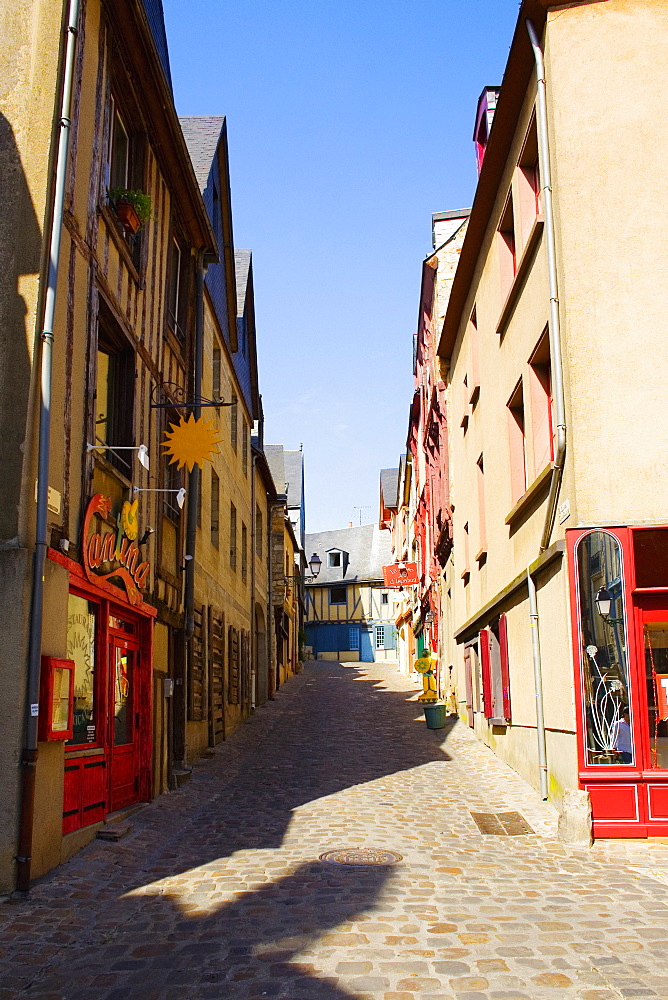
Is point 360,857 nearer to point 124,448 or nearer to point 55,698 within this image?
point 55,698

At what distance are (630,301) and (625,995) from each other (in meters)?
6.01

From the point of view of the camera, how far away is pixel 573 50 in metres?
9.05

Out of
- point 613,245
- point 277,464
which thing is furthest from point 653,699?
point 277,464

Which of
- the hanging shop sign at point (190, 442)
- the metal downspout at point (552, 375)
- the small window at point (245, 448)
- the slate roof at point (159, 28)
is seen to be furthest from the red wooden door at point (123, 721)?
the small window at point (245, 448)

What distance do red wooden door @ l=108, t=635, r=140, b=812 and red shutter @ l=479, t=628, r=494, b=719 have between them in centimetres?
555

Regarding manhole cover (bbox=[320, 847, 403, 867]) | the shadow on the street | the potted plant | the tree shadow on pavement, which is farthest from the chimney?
the tree shadow on pavement

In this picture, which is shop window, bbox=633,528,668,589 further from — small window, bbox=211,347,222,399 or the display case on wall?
small window, bbox=211,347,222,399

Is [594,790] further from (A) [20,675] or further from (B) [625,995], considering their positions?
(A) [20,675]

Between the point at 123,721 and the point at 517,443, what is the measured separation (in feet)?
18.6

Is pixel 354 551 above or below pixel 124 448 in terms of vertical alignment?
above

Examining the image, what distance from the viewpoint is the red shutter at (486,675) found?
44.2 ft

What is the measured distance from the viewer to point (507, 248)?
39.7 feet

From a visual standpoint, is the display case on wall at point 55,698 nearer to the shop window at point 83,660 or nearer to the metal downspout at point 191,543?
the shop window at point 83,660

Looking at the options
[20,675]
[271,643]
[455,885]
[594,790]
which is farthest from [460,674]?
[20,675]
